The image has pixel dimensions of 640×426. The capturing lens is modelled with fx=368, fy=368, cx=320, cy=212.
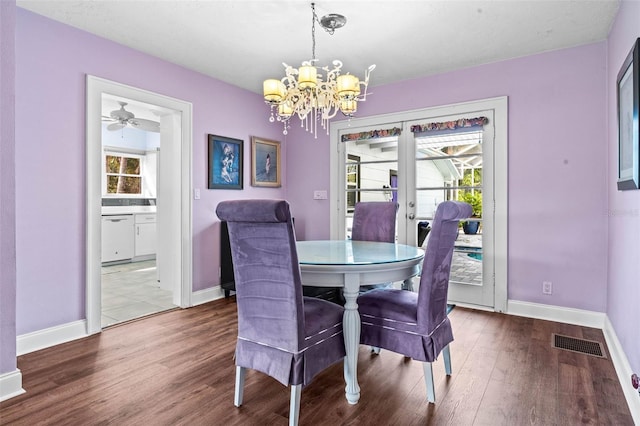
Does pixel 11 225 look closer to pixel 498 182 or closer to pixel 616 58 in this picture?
pixel 498 182

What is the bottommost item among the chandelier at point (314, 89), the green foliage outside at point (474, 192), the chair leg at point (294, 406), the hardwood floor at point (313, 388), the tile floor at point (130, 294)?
the hardwood floor at point (313, 388)

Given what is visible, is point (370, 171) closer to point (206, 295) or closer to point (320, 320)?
point (206, 295)

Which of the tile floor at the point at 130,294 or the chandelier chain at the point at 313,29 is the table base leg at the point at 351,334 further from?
the tile floor at the point at 130,294

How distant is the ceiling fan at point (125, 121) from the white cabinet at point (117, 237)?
155 cm

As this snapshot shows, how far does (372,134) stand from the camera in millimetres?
4262

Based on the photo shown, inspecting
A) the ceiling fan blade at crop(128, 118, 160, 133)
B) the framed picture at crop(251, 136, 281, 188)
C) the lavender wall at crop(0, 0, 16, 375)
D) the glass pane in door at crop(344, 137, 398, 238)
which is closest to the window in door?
the glass pane in door at crop(344, 137, 398, 238)

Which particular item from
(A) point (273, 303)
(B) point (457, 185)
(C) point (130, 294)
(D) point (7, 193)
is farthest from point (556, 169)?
(C) point (130, 294)

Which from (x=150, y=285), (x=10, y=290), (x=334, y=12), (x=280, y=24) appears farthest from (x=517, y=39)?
(x=150, y=285)

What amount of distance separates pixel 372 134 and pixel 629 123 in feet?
8.07

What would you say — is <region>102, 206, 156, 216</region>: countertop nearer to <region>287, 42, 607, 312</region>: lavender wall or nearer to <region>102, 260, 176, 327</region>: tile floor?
<region>102, 260, 176, 327</region>: tile floor

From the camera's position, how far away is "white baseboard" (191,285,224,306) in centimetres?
381

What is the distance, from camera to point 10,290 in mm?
2041

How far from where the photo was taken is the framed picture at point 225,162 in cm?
399

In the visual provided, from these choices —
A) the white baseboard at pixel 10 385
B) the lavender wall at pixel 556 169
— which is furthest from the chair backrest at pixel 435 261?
the white baseboard at pixel 10 385
